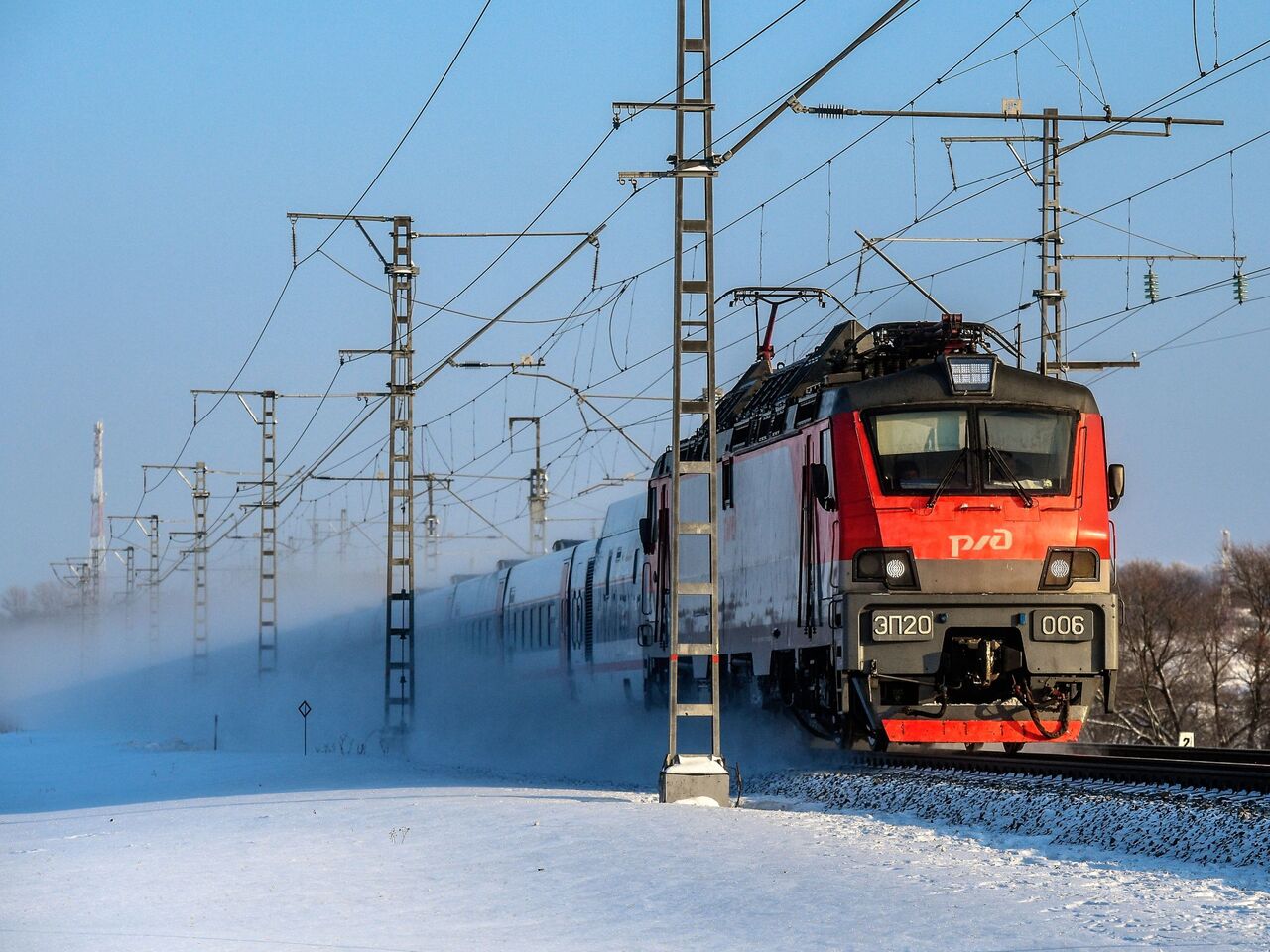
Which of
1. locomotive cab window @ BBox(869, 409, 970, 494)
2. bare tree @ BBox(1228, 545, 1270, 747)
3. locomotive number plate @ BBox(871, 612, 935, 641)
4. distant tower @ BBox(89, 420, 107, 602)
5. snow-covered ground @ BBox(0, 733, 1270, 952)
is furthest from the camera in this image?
distant tower @ BBox(89, 420, 107, 602)

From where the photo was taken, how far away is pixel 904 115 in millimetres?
22578

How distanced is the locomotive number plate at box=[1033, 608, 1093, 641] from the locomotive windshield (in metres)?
1.22

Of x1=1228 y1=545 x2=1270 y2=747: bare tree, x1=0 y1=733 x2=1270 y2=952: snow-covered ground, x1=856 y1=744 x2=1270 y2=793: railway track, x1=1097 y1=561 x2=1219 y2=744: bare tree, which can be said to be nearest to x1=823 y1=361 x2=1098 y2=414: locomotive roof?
x1=856 y1=744 x2=1270 y2=793: railway track

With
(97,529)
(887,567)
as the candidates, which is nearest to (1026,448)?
(887,567)

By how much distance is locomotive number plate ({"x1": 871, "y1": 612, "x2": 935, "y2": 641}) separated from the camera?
1664 centimetres

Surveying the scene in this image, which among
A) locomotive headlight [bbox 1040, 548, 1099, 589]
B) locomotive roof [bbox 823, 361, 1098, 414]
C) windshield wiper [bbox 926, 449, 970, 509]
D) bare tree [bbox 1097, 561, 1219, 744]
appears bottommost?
bare tree [bbox 1097, 561, 1219, 744]

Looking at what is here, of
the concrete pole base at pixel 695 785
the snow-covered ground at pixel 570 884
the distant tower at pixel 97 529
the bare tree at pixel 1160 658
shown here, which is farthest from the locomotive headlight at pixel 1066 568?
the distant tower at pixel 97 529

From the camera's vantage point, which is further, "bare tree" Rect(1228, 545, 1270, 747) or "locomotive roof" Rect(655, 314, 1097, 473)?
"bare tree" Rect(1228, 545, 1270, 747)

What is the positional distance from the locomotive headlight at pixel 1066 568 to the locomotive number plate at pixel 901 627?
128 centimetres

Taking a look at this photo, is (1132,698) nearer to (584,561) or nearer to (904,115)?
(584,561)

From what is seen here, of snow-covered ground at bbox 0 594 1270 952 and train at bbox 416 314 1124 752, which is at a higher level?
train at bbox 416 314 1124 752

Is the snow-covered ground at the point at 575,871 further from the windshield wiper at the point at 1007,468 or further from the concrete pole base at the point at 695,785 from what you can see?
the windshield wiper at the point at 1007,468

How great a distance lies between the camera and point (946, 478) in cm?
1708

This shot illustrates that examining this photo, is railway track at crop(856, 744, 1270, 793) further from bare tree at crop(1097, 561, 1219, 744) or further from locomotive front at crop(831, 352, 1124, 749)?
bare tree at crop(1097, 561, 1219, 744)
